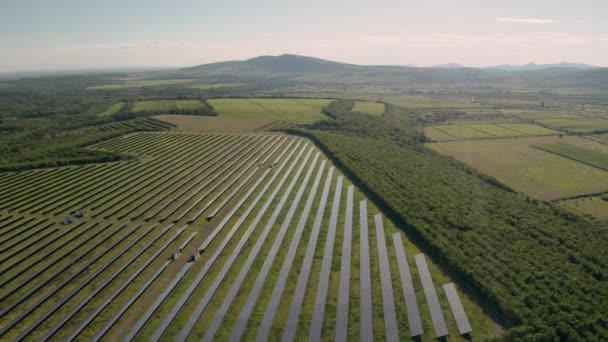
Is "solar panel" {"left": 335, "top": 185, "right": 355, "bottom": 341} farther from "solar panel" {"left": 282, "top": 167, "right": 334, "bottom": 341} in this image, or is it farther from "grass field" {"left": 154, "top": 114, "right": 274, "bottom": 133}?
"grass field" {"left": 154, "top": 114, "right": 274, "bottom": 133}

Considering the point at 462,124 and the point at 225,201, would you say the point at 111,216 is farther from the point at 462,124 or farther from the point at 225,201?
the point at 462,124

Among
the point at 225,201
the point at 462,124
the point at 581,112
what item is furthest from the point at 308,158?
the point at 581,112

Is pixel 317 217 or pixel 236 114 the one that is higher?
pixel 236 114

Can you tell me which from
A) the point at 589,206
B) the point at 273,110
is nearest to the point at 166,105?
the point at 273,110

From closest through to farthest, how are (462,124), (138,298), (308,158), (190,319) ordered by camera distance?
(190,319) → (138,298) → (308,158) → (462,124)

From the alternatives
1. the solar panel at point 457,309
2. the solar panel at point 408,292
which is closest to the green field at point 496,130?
the solar panel at point 408,292

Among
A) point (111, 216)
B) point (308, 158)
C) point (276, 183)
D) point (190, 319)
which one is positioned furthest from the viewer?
point (308, 158)
